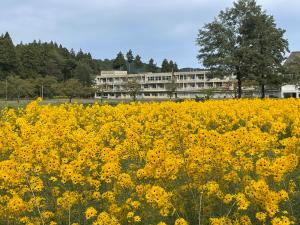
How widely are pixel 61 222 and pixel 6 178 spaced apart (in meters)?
0.86

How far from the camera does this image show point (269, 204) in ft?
14.8

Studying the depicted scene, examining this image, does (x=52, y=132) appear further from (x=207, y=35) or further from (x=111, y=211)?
(x=207, y=35)

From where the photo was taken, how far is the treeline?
3656 inches

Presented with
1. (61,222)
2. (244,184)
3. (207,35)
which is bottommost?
(61,222)

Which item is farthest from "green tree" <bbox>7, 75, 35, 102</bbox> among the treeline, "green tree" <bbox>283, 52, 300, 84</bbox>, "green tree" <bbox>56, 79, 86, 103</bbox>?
"green tree" <bbox>283, 52, 300, 84</bbox>

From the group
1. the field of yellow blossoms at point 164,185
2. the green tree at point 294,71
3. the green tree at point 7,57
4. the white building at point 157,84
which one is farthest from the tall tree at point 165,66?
the field of yellow blossoms at point 164,185

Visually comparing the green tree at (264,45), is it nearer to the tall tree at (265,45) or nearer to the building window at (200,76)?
the tall tree at (265,45)

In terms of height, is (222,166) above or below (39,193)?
above

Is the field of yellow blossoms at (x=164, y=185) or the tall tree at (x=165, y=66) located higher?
the tall tree at (x=165, y=66)

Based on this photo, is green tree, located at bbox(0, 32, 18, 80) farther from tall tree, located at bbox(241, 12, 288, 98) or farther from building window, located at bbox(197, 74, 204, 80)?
tall tree, located at bbox(241, 12, 288, 98)

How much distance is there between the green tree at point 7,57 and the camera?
4764 inches

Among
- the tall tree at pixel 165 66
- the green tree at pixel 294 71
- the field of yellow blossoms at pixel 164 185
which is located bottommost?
the field of yellow blossoms at pixel 164 185

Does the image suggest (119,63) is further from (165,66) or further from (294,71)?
(294,71)

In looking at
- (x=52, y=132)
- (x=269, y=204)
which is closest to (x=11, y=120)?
(x=52, y=132)
